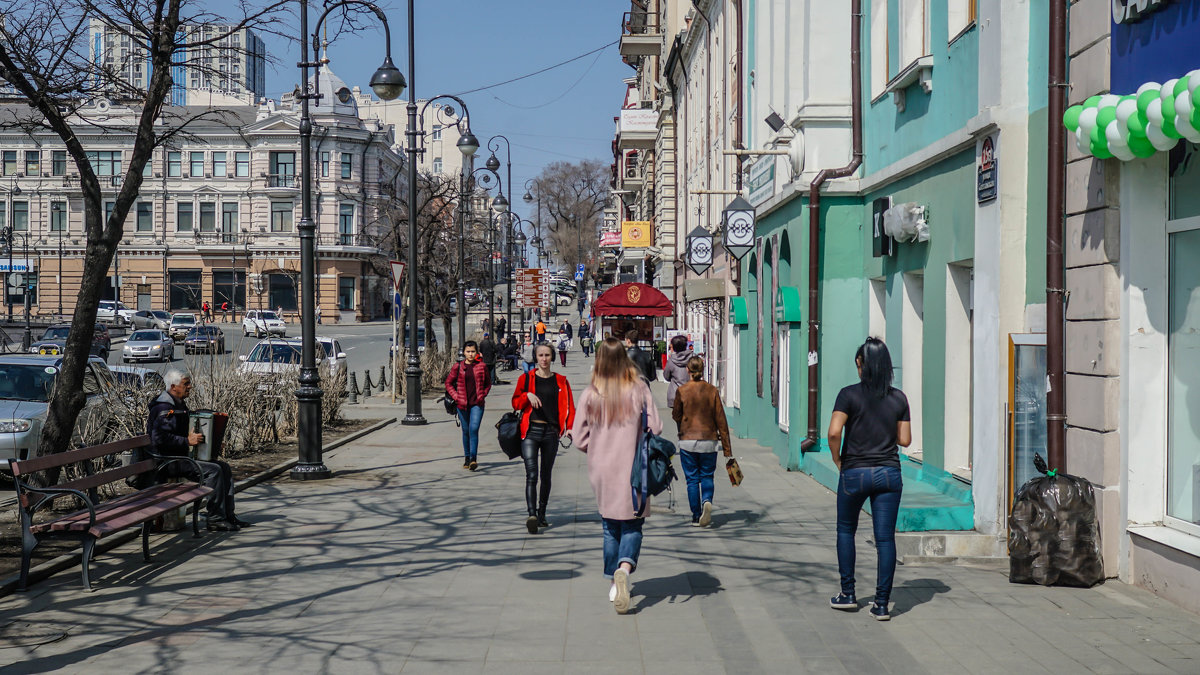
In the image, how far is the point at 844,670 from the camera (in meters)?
6.02

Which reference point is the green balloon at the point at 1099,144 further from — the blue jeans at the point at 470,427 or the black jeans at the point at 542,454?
the blue jeans at the point at 470,427

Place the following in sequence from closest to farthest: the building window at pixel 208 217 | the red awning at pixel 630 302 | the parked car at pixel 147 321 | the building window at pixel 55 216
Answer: the red awning at pixel 630 302 < the parked car at pixel 147 321 < the building window at pixel 55 216 < the building window at pixel 208 217

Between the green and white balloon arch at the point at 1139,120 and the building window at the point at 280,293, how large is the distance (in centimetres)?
7465

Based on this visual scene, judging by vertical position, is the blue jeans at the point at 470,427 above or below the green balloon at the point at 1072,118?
below

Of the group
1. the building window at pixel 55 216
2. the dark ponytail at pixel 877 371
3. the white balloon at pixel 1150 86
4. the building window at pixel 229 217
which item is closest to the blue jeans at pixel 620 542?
the dark ponytail at pixel 877 371

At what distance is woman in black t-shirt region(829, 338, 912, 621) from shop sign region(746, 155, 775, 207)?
959 cm

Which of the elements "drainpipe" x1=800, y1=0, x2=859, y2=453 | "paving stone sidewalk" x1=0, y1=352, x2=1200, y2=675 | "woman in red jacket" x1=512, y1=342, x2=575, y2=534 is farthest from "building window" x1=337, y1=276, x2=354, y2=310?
"woman in red jacket" x1=512, y1=342, x2=575, y2=534

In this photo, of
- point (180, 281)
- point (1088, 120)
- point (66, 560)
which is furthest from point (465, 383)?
point (180, 281)

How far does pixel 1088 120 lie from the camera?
7664mm

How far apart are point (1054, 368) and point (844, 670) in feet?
10.9

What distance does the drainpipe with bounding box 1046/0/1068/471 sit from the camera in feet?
27.2

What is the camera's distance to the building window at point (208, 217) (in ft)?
261

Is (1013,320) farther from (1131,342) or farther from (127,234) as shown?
(127,234)

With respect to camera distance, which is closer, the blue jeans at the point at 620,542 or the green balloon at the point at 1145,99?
the green balloon at the point at 1145,99
